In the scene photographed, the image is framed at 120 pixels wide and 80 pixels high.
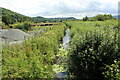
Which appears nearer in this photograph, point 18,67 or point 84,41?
point 18,67

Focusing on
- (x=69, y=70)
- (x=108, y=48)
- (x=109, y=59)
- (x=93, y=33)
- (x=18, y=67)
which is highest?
(x=93, y=33)

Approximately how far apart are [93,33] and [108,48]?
0.62m

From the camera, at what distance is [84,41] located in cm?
335

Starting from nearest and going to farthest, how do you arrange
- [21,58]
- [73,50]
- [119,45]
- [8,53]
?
[119,45] < [21,58] < [73,50] < [8,53]

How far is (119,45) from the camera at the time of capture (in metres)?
2.99

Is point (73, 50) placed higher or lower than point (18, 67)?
higher

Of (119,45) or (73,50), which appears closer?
(119,45)

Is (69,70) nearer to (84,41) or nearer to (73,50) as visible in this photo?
(73,50)

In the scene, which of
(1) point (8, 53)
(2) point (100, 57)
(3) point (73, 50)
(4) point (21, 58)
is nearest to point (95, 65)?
(2) point (100, 57)

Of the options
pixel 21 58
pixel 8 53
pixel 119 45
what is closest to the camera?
pixel 119 45

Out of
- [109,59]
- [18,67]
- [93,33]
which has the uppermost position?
[93,33]

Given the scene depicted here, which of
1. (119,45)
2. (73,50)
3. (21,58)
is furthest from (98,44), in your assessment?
(21,58)

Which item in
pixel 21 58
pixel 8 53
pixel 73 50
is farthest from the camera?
pixel 8 53

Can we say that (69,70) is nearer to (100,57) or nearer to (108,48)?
(100,57)
